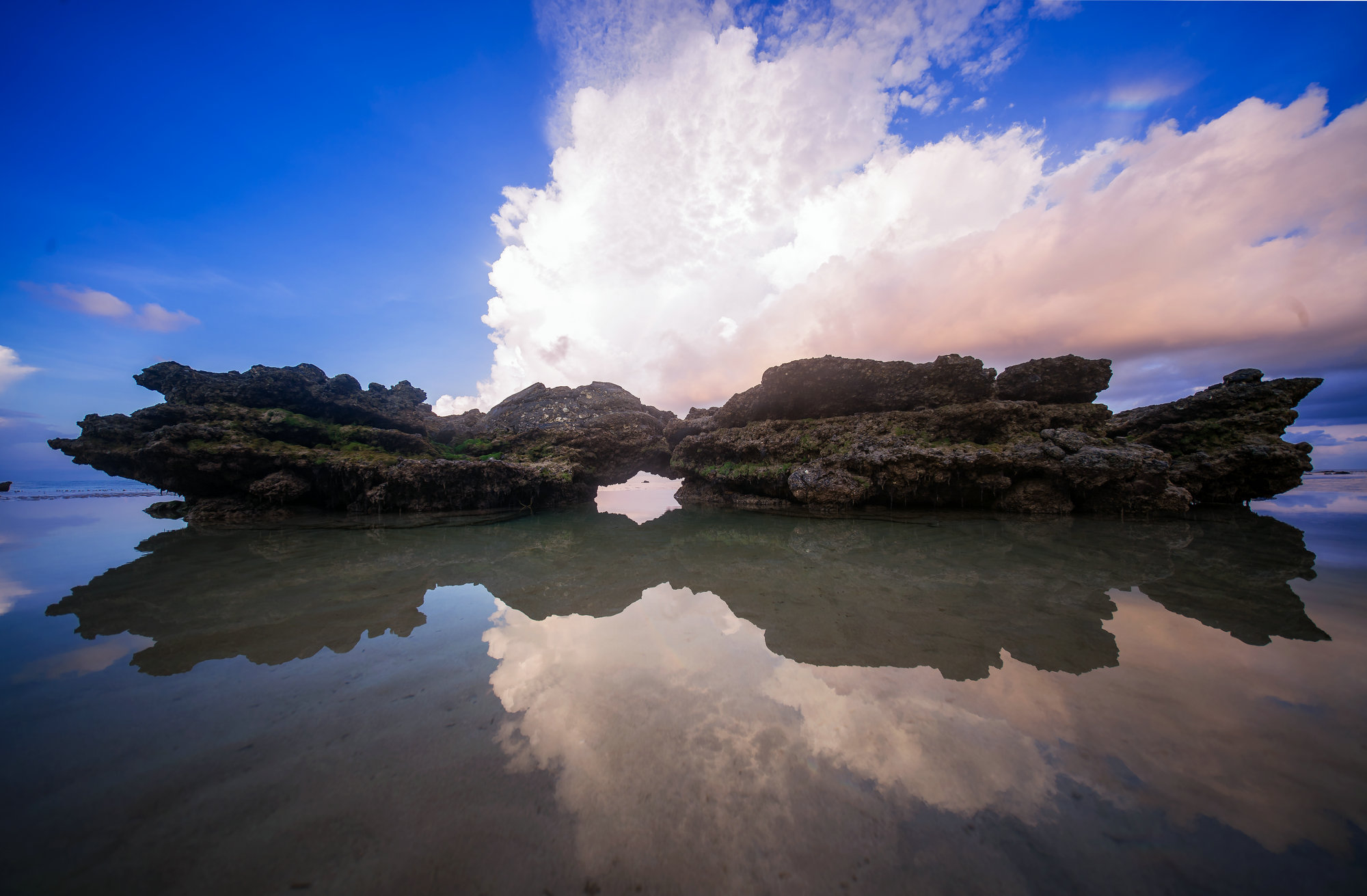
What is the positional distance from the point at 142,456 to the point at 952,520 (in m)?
29.7

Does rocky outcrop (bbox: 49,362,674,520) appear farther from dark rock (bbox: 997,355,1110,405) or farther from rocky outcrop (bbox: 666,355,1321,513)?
dark rock (bbox: 997,355,1110,405)

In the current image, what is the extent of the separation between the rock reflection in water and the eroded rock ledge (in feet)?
13.2

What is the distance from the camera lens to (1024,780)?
95.9 inches

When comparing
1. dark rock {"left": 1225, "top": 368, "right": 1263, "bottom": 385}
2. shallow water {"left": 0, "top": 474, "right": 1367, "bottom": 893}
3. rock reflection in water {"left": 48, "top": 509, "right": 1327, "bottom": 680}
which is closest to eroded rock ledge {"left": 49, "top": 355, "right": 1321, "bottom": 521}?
dark rock {"left": 1225, "top": 368, "right": 1263, "bottom": 385}

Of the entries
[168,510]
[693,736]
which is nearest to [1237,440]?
[693,736]

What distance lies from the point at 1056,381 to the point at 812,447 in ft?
34.8

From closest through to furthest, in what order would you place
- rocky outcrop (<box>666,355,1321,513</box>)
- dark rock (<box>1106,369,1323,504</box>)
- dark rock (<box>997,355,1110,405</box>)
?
1. rocky outcrop (<box>666,355,1321,513</box>)
2. dark rock (<box>1106,369,1323,504</box>)
3. dark rock (<box>997,355,1110,405</box>)

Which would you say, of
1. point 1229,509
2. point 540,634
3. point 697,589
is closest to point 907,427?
point 1229,509

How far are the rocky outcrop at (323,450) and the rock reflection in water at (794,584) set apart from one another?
6.75 metres

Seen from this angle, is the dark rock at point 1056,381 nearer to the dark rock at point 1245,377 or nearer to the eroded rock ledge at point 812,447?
the eroded rock ledge at point 812,447

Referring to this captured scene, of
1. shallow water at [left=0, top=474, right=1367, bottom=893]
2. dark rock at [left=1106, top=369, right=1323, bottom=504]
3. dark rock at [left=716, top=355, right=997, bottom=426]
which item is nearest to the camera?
shallow water at [left=0, top=474, right=1367, bottom=893]

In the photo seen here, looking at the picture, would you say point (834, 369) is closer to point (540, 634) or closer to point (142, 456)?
point (540, 634)

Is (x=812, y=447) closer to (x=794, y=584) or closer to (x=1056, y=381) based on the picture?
(x=1056, y=381)

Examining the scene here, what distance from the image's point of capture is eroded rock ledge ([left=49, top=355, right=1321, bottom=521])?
15734mm
